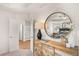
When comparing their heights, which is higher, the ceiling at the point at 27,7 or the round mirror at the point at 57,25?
the ceiling at the point at 27,7

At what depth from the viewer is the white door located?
7.25 feet

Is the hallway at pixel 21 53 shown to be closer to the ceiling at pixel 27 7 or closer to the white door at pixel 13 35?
the white door at pixel 13 35

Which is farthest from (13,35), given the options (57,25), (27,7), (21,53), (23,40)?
(57,25)

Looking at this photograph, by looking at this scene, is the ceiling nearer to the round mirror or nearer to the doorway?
the round mirror

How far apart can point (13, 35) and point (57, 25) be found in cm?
73

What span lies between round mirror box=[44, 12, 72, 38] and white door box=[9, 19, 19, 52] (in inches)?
18.9

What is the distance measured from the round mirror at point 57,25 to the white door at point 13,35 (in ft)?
1.57

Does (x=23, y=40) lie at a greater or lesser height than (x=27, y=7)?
lesser

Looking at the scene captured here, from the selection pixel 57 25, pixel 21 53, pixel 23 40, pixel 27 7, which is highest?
pixel 27 7

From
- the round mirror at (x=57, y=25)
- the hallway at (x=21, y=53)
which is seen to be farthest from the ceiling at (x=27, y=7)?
the hallway at (x=21, y=53)

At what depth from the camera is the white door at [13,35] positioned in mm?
2210

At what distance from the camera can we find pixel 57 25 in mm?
2244

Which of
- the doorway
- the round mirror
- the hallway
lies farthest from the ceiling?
the hallway

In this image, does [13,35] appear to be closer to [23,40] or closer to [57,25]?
[23,40]
